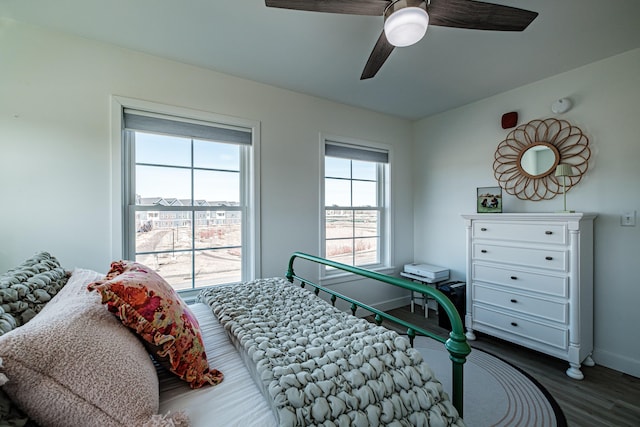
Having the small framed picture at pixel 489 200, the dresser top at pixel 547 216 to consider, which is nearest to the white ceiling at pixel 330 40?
the small framed picture at pixel 489 200

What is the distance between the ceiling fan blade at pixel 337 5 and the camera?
1250 millimetres

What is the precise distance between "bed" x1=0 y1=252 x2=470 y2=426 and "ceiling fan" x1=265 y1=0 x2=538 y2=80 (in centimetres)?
119

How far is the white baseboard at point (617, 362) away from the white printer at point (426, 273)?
1337 mm

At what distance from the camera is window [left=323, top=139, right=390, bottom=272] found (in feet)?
10.4

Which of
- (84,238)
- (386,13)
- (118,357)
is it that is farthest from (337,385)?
(84,238)

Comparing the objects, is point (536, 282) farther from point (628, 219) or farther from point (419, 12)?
point (419, 12)

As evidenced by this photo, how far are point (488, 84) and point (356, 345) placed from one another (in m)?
2.84

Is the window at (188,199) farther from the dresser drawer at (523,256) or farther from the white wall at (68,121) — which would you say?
the dresser drawer at (523,256)

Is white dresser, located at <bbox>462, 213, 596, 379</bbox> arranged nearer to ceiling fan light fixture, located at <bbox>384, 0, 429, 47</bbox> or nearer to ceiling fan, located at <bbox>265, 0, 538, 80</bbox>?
ceiling fan, located at <bbox>265, 0, 538, 80</bbox>

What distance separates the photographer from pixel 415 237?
3762 millimetres

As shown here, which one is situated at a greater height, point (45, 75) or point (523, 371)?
point (45, 75)

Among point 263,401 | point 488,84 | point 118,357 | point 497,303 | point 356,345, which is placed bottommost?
point 497,303

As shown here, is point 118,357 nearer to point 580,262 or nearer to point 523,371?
point 523,371

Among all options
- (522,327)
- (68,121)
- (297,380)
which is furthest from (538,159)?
(68,121)
